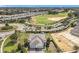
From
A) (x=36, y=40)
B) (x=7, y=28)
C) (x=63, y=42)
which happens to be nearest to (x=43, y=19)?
(x=36, y=40)

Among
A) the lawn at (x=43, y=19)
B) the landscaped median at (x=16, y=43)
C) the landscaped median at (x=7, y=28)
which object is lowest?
the landscaped median at (x=16, y=43)

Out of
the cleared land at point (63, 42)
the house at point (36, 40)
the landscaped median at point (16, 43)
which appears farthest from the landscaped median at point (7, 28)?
the cleared land at point (63, 42)

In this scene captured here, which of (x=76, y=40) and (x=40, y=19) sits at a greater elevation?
(x=40, y=19)

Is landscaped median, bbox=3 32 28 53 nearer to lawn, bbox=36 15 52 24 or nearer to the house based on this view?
the house

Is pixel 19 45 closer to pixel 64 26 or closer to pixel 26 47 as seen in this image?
pixel 26 47

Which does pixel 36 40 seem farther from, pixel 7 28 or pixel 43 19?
pixel 7 28

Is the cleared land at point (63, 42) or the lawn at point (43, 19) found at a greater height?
the lawn at point (43, 19)

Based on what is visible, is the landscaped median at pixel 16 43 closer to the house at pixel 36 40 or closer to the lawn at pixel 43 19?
the house at pixel 36 40

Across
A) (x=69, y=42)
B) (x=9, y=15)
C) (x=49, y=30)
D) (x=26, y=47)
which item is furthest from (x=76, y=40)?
(x=9, y=15)
